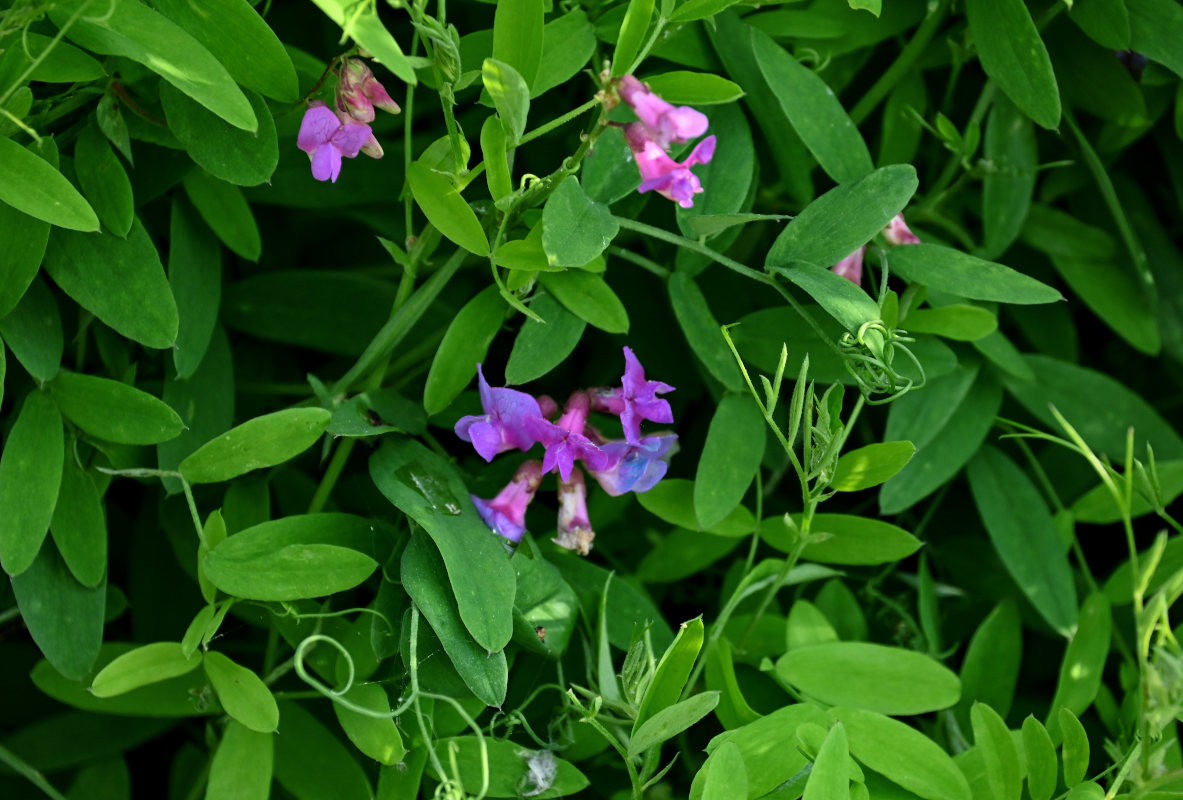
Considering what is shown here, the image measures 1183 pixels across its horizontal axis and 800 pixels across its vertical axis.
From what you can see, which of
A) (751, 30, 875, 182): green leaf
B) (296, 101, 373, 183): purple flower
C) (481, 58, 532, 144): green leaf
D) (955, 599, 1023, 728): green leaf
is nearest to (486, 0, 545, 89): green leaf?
(481, 58, 532, 144): green leaf

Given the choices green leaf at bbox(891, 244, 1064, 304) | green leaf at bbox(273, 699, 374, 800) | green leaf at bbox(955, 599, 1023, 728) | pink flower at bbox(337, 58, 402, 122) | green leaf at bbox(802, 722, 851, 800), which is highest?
pink flower at bbox(337, 58, 402, 122)

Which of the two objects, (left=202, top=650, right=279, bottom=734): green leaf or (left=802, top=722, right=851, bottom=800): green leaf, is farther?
(left=202, top=650, right=279, bottom=734): green leaf

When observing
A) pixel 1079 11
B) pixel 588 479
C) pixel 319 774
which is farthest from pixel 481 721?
pixel 1079 11

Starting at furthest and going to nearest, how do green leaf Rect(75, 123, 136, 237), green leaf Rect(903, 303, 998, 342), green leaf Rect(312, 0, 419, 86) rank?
green leaf Rect(903, 303, 998, 342)
green leaf Rect(75, 123, 136, 237)
green leaf Rect(312, 0, 419, 86)

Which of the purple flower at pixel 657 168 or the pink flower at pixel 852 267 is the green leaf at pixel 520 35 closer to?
the purple flower at pixel 657 168

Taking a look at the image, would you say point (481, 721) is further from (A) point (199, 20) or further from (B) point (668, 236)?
(A) point (199, 20)

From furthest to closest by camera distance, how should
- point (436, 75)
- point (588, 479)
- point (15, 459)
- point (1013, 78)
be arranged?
point (588, 479)
point (1013, 78)
point (15, 459)
point (436, 75)

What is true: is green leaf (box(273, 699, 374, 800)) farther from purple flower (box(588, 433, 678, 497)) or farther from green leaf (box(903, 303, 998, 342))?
green leaf (box(903, 303, 998, 342))
